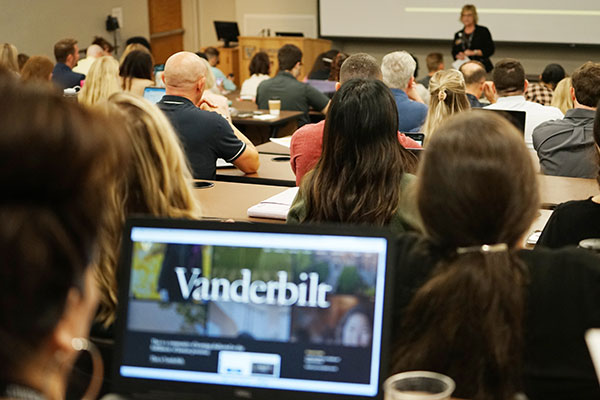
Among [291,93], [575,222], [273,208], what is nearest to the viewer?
[575,222]

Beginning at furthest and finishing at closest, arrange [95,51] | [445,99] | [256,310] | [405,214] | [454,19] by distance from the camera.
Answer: [454,19] < [95,51] < [445,99] < [405,214] < [256,310]

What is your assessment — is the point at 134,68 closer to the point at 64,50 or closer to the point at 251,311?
the point at 64,50

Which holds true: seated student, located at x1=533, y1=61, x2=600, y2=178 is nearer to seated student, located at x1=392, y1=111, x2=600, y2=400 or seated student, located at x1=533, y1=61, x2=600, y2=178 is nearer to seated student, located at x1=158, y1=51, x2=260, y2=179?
seated student, located at x1=158, y1=51, x2=260, y2=179

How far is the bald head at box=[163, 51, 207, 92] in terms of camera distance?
3953mm

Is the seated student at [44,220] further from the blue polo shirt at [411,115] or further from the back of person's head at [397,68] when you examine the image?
the back of person's head at [397,68]

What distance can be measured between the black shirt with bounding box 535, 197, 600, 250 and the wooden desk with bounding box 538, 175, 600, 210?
0.83 meters

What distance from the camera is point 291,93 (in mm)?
6797

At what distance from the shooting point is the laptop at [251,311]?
126cm

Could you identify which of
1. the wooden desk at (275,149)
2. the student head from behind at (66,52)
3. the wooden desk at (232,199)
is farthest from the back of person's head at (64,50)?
the wooden desk at (232,199)

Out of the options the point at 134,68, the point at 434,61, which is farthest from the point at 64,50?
the point at 434,61

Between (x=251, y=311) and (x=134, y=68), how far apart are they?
4.97m

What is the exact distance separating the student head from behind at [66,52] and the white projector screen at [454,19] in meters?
5.08

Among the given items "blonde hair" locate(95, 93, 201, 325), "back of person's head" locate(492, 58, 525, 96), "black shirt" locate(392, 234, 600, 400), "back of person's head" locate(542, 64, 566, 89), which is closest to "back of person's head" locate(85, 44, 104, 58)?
"back of person's head" locate(542, 64, 566, 89)

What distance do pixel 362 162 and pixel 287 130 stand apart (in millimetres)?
4493
